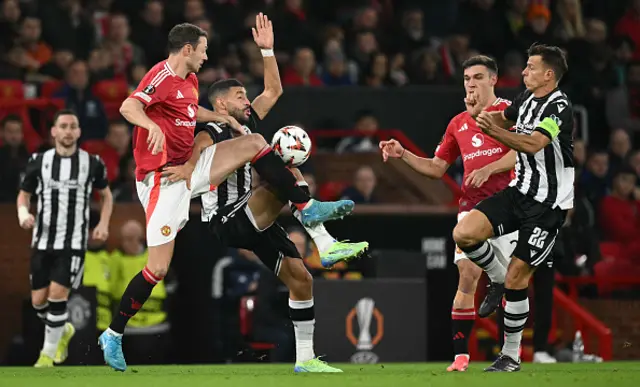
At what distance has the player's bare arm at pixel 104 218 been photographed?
11156 mm

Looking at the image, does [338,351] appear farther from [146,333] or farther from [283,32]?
[283,32]

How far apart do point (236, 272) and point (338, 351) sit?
1.47 metres

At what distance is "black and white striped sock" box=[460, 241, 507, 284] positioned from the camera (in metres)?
8.90

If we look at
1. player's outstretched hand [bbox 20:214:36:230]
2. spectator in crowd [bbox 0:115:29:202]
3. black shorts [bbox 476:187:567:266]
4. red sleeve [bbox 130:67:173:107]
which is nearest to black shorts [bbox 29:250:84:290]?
player's outstretched hand [bbox 20:214:36:230]

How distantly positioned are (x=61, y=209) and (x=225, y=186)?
10.5 feet

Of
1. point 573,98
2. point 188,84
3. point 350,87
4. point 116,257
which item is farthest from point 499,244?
point 573,98

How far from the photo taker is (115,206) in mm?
13320

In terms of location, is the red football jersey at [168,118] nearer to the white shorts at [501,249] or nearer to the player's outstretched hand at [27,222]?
the white shorts at [501,249]

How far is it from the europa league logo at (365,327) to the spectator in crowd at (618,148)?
4.79m

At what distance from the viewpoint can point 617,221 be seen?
14930mm

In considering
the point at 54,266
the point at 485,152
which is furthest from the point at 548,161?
the point at 54,266

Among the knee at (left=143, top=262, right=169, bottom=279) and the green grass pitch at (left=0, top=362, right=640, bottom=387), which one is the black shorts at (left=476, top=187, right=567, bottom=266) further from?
the knee at (left=143, top=262, right=169, bottom=279)

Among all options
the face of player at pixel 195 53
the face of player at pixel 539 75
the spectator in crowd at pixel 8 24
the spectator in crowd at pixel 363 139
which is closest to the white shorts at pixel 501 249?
the face of player at pixel 539 75

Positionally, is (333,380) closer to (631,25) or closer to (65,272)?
(65,272)
